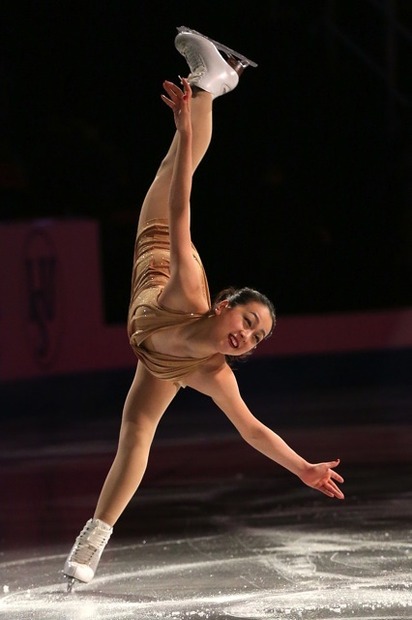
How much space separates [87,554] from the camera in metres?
4.99

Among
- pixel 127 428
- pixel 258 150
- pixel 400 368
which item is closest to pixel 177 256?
pixel 127 428

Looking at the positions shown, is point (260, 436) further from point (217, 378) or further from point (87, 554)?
point (87, 554)

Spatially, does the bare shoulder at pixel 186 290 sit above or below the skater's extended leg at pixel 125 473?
above

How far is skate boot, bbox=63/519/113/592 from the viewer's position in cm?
495

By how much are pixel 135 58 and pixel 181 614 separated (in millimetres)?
10628

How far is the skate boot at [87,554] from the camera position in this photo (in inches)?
195

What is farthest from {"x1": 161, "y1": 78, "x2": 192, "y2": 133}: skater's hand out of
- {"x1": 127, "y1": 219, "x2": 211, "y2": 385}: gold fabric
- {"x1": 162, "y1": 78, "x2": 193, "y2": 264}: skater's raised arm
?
{"x1": 127, "y1": 219, "x2": 211, "y2": 385}: gold fabric

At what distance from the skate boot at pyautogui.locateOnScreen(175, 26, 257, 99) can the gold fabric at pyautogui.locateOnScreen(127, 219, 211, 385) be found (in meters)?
0.63

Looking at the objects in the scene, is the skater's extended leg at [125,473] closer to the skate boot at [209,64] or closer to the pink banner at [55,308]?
the skate boot at [209,64]

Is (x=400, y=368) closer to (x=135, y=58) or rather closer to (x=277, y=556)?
(x=135, y=58)

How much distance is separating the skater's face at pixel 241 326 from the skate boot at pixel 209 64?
1.11m

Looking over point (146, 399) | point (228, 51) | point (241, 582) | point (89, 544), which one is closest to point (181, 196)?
point (146, 399)

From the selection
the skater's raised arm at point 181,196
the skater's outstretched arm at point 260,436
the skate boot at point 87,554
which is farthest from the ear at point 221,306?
the skate boot at point 87,554

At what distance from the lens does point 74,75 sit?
14320mm
